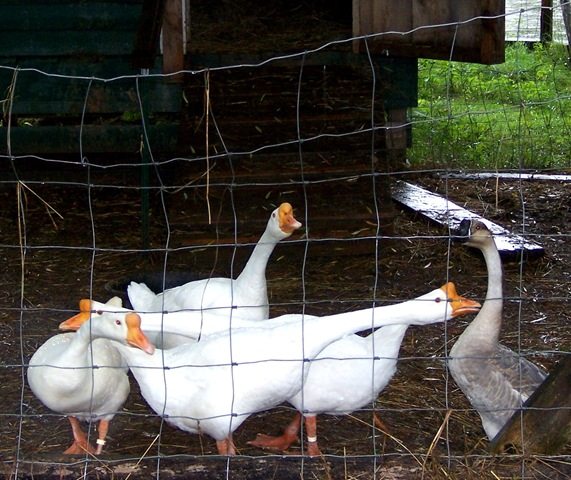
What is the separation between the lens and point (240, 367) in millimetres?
3928

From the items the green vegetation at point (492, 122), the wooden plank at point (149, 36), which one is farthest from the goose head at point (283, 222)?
the green vegetation at point (492, 122)

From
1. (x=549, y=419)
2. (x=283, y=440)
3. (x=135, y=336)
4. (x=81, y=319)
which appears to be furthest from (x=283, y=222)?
(x=549, y=419)

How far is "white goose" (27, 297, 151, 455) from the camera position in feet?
13.4

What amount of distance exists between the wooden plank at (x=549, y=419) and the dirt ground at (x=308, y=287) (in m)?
0.06

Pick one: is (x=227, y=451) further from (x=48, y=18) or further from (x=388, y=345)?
(x=48, y=18)

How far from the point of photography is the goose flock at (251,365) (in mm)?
3910

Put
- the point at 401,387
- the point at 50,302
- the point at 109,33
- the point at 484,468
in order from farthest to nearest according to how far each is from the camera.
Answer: the point at 109,33
the point at 50,302
the point at 401,387
the point at 484,468

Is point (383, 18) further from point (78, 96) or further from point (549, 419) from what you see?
point (549, 419)

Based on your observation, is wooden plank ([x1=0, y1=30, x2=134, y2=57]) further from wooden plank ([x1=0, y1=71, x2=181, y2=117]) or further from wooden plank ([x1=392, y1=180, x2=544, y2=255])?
wooden plank ([x1=392, y1=180, x2=544, y2=255])

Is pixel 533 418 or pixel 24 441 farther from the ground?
pixel 533 418

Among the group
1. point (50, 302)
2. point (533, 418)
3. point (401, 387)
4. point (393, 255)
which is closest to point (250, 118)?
point (393, 255)

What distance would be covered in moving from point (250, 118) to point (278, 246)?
3.56 ft

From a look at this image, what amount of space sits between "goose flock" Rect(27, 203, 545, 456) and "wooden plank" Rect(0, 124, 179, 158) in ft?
14.7

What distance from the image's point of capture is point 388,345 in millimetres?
4371
